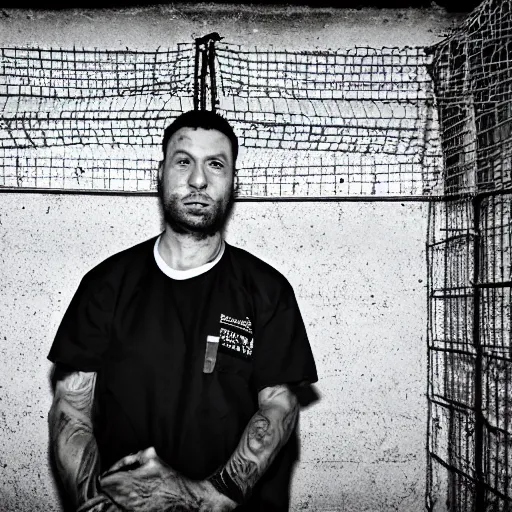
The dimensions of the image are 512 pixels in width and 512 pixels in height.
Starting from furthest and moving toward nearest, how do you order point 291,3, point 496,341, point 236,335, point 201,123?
point 291,3 → point 496,341 → point 201,123 → point 236,335

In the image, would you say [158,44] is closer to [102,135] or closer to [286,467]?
[102,135]

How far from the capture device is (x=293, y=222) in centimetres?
246

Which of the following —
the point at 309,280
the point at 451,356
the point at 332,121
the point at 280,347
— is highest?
the point at 332,121

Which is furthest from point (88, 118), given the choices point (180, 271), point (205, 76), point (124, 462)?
point (124, 462)

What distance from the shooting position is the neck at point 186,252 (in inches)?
78.8

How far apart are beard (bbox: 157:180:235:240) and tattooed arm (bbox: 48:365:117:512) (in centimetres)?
58

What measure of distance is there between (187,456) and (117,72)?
1.60 m

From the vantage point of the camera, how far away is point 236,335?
1.92 metres

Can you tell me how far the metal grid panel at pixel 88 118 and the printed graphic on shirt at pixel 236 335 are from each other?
32.2 inches

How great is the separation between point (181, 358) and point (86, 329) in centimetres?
33

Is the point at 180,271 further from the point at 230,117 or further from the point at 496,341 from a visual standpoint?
the point at 496,341

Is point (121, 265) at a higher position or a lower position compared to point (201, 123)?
lower

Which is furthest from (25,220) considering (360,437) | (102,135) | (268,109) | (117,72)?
(360,437)

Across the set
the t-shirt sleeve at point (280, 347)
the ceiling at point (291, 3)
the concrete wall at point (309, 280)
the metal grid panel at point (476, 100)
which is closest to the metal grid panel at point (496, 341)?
the metal grid panel at point (476, 100)
